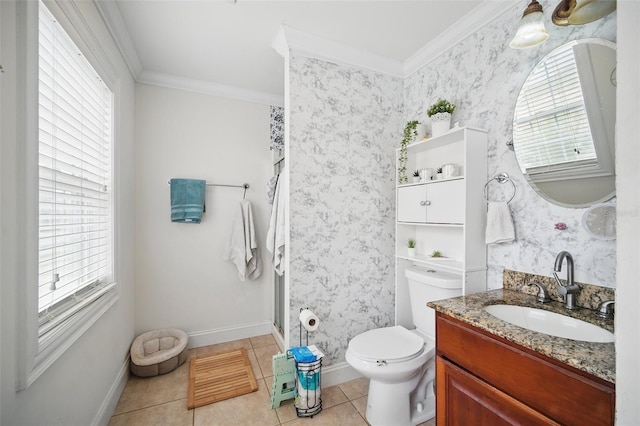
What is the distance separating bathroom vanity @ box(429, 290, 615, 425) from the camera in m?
0.74

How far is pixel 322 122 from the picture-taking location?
193 centimetres

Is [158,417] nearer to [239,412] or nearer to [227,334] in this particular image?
[239,412]

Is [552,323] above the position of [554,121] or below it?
below

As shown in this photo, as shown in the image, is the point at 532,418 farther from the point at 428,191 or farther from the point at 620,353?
the point at 428,191

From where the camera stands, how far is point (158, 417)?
1.63 meters

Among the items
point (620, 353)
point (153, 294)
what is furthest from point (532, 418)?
point (153, 294)

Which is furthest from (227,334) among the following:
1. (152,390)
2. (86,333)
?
(86,333)

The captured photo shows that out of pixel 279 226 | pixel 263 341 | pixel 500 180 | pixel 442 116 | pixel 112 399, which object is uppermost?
pixel 442 116

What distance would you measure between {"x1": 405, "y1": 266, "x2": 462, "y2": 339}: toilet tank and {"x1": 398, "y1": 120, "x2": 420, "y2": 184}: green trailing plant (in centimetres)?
70

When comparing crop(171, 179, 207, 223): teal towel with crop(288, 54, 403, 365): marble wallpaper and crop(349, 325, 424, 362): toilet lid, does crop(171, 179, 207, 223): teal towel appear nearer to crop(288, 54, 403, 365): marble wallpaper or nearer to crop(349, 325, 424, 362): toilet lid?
crop(288, 54, 403, 365): marble wallpaper

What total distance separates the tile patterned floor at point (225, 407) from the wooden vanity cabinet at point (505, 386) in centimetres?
68

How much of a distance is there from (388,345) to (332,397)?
62 centimetres

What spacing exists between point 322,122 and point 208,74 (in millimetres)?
1260

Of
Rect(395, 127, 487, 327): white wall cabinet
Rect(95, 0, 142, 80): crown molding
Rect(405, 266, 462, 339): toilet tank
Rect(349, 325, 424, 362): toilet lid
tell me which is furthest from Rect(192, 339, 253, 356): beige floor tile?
Rect(95, 0, 142, 80): crown molding
